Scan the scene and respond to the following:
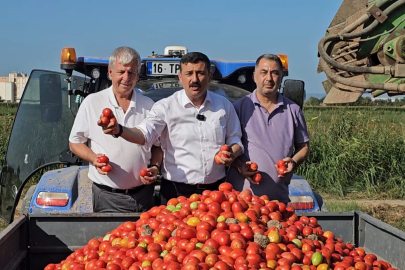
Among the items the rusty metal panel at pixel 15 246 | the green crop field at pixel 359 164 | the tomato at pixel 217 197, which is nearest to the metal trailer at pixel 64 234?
the rusty metal panel at pixel 15 246

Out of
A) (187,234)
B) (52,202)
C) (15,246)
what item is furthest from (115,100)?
(187,234)

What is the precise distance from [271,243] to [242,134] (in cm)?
139

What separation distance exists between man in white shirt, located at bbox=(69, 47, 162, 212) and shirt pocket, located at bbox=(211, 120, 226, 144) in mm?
440

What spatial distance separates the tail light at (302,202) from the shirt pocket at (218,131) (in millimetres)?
882

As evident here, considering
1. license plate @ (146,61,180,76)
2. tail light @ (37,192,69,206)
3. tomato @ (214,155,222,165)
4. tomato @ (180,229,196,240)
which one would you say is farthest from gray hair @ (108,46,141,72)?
license plate @ (146,61,180,76)

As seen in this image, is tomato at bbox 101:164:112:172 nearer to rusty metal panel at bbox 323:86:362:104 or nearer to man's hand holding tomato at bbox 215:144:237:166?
man's hand holding tomato at bbox 215:144:237:166

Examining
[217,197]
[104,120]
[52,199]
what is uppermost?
[104,120]

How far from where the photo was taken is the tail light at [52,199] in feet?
14.2

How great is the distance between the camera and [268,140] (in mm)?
4145

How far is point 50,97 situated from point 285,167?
2.66 metres

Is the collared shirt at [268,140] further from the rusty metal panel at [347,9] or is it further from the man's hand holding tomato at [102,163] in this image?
the rusty metal panel at [347,9]

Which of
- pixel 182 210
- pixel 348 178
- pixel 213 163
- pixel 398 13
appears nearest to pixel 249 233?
pixel 182 210

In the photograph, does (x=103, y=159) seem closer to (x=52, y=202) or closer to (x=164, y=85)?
(x=52, y=202)

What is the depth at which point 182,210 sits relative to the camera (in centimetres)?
335
